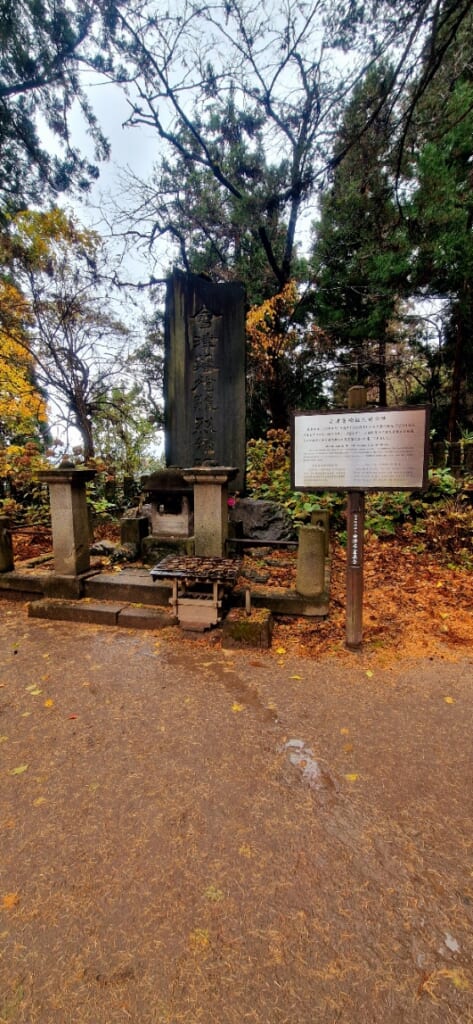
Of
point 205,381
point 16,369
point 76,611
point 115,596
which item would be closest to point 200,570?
point 115,596

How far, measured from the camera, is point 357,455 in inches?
136

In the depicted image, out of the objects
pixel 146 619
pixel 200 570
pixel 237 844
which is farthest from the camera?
pixel 146 619

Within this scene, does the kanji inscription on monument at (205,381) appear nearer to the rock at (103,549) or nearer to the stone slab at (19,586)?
the rock at (103,549)

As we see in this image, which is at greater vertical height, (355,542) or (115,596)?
A: (355,542)

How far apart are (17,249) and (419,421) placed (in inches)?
382

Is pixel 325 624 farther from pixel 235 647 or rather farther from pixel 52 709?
pixel 52 709

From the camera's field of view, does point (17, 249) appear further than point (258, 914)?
Yes

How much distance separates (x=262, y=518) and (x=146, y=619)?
2.61m

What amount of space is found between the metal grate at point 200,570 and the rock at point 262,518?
1.91 m

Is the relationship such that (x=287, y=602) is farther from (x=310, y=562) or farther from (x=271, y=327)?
(x=271, y=327)

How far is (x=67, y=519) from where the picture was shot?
4797 mm

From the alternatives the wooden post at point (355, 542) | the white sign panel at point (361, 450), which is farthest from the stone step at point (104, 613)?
the white sign panel at point (361, 450)

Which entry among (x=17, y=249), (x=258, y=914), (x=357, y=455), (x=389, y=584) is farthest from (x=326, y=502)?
(x=17, y=249)

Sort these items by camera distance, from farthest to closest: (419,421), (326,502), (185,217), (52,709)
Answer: (185,217) < (326,502) < (419,421) < (52,709)
